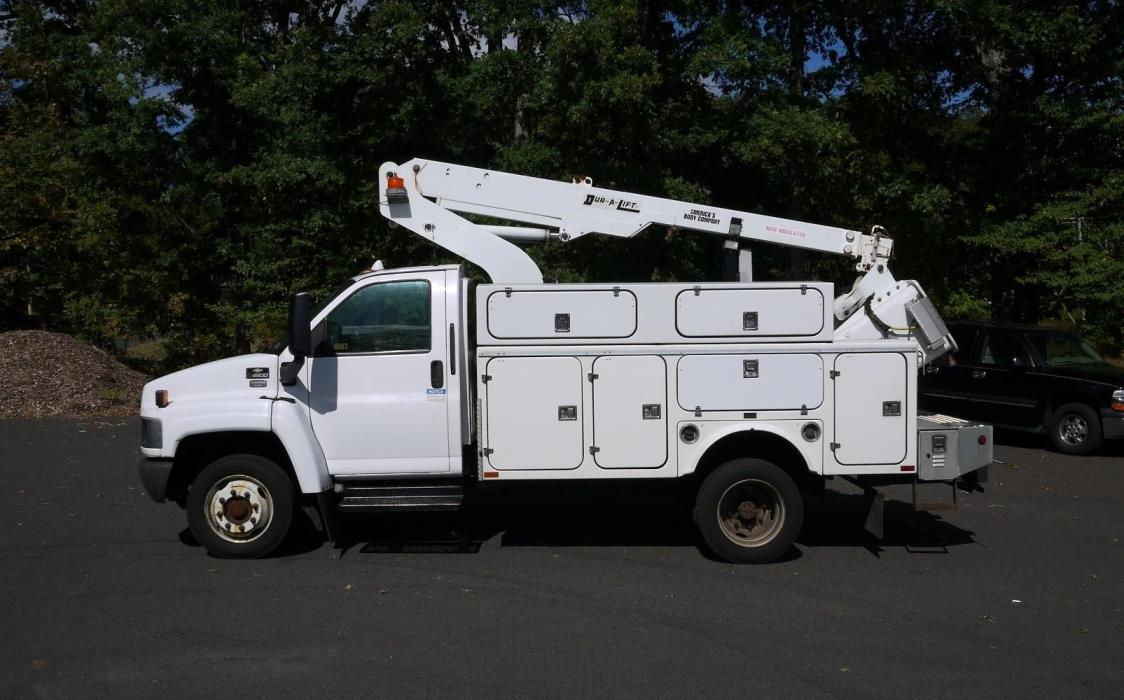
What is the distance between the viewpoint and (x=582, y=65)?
1597 centimetres

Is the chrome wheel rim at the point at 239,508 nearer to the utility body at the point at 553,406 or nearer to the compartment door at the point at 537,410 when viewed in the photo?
the utility body at the point at 553,406

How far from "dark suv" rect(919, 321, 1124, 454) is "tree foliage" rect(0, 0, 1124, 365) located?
3192 mm

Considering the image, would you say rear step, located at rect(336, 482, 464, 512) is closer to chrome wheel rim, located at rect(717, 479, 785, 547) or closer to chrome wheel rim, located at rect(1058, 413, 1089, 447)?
chrome wheel rim, located at rect(717, 479, 785, 547)

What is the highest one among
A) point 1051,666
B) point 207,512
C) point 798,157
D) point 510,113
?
point 510,113

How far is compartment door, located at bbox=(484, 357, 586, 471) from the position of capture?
24.6ft

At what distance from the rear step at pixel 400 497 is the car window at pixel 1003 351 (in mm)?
9357

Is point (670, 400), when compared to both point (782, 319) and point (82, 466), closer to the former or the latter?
point (782, 319)

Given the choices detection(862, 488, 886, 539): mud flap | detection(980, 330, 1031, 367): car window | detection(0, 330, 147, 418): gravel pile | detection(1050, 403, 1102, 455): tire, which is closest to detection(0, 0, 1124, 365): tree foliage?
detection(0, 330, 147, 418): gravel pile

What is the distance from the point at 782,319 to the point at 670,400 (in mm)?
1021

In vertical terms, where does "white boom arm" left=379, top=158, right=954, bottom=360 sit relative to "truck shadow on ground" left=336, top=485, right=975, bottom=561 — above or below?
above

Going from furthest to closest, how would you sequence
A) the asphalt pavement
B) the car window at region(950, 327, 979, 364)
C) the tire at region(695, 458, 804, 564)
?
the car window at region(950, 327, 979, 364)
the tire at region(695, 458, 804, 564)
the asphalt pavement

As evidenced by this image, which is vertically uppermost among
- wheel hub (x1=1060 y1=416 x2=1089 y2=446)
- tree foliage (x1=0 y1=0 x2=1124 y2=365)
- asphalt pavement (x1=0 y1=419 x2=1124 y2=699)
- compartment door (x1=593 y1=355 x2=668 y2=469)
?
tree foliage (x1=0 y1=0 x2=1124 y2=365)

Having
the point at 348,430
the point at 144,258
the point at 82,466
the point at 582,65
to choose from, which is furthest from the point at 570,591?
the point at 144,258

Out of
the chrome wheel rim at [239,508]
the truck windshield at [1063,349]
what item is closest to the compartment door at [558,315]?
the chrome wheel rim at [239,508]
